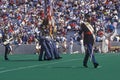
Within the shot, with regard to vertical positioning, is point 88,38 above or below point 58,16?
below

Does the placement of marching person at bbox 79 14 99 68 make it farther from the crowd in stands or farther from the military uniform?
the crowd in stands

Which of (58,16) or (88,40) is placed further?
(58,16)

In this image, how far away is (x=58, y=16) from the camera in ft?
142

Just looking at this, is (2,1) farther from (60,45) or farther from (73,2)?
(60,45)

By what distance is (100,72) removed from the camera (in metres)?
17.1

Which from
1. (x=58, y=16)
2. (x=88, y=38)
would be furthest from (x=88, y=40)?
(x=58, y=16)

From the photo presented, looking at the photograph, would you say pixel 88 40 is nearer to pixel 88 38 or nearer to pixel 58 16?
pixel 88 38

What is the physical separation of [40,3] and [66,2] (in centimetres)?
289

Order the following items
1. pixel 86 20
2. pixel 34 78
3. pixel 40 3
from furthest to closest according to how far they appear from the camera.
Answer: pixel 40 3
pixel 86 20
pixel 34 78

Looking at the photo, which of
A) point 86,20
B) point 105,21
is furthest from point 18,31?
point 86,20

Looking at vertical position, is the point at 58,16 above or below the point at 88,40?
above

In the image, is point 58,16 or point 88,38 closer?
point 88,38

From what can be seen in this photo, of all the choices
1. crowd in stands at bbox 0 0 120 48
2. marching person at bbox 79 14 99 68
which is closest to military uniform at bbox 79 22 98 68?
marching person at bbox 79 14 99 68

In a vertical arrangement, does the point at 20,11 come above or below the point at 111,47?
above
